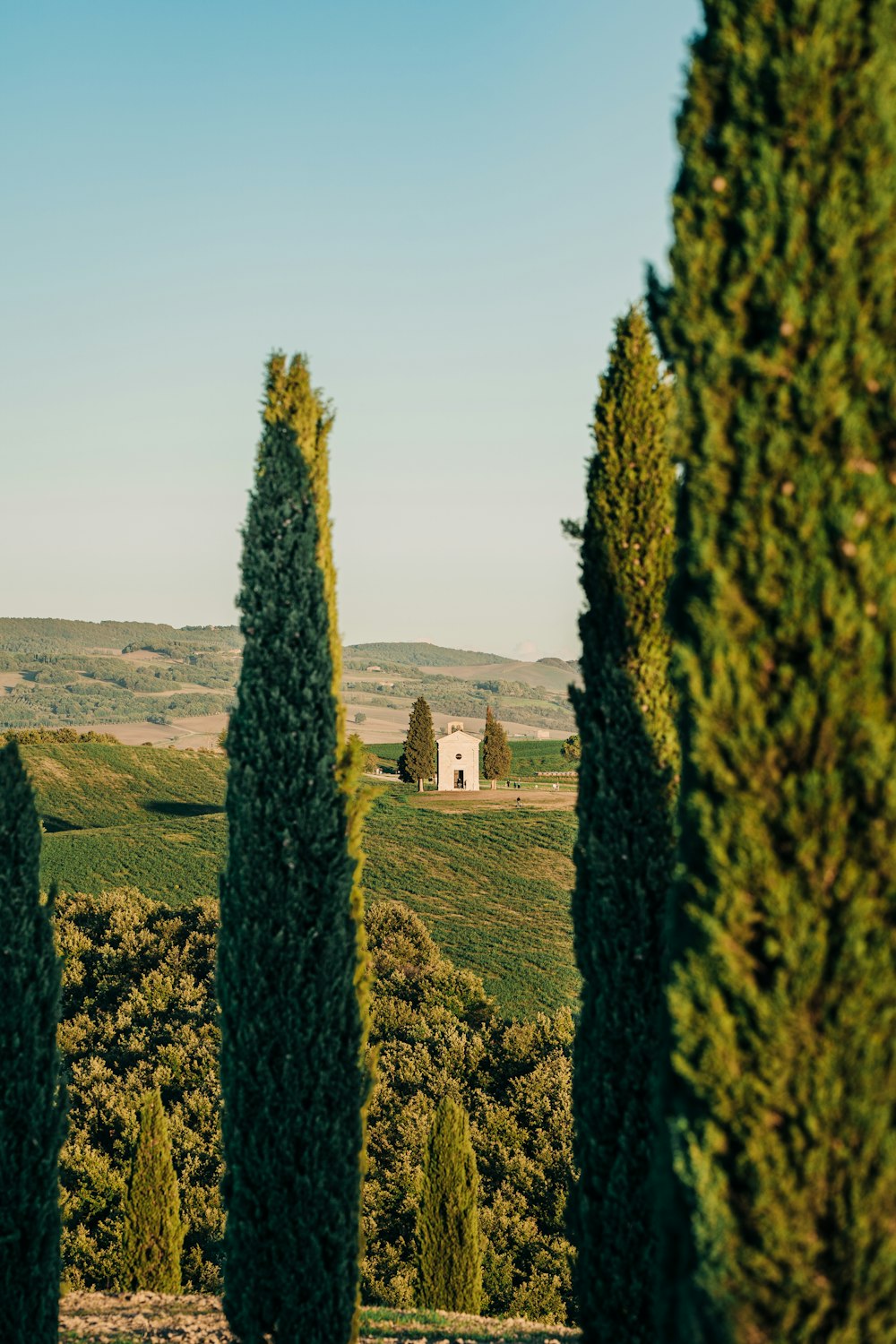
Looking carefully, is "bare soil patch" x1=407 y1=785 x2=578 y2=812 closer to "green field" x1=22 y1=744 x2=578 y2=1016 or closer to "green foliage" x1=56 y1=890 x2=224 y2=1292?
"green field" x1=22 y1=744 x2=578 y2=1016

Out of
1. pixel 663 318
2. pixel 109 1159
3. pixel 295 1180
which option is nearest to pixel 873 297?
pixel 663 318

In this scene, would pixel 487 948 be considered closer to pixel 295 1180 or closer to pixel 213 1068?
pixel 213 1068

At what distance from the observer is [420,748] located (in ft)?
220

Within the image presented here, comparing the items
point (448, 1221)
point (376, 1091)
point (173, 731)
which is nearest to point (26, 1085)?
point (448, 1221)

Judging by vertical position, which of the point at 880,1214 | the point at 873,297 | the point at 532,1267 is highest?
the point at 873,297

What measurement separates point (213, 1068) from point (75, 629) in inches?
7262

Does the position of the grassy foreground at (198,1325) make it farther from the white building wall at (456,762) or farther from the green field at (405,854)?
the white building wall at (456,762)

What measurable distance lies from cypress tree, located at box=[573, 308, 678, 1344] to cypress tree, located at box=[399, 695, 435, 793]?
58.1 metres

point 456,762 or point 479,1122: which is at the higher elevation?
point 456,762

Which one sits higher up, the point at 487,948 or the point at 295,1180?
the point at 295,1180

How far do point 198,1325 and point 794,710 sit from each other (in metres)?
10.5

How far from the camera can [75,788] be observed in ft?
190

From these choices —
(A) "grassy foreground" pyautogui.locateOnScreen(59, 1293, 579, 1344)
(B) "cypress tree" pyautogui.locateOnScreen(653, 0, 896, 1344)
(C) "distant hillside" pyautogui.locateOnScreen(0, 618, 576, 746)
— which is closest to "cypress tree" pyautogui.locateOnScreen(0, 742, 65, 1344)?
(A) "grassy foreground" pyautogui.locateOnScreen(59, 1293, 579, 1344)

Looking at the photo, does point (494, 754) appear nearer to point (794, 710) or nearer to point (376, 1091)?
point (376, 1091)
